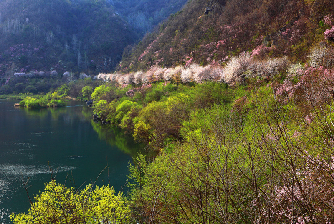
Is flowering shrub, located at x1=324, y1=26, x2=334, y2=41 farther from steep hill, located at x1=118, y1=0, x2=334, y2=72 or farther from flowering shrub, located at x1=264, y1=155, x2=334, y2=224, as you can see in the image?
flowering shrub, located at x1=264, y1=155, x2=334, y2=224

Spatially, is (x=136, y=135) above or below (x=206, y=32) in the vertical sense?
below

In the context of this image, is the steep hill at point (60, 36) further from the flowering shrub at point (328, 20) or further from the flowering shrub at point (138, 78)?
the flowering shrub at point (328, 20)

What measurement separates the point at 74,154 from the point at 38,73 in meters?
122

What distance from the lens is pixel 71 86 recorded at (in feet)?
354

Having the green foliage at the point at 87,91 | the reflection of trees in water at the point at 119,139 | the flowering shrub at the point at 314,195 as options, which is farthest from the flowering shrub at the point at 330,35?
the green foliage at the point at 87,91

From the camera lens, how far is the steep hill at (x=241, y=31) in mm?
30000

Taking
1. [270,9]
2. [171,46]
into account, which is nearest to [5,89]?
[171,46]

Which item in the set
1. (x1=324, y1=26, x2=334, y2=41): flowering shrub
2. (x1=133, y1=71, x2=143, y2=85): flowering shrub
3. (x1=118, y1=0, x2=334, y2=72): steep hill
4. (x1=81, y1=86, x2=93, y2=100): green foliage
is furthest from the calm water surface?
(x1=81, y1=86, x2=93, y2=100): green foliage

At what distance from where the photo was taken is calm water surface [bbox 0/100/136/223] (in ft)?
67.9

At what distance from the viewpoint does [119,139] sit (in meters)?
38.0

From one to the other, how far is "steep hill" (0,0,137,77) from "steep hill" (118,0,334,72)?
84380mm

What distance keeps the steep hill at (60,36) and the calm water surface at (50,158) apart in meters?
109

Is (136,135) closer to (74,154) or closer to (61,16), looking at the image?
(74,154)

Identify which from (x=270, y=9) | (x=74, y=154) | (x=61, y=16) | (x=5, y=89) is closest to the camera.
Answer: (x=74, y=154)
